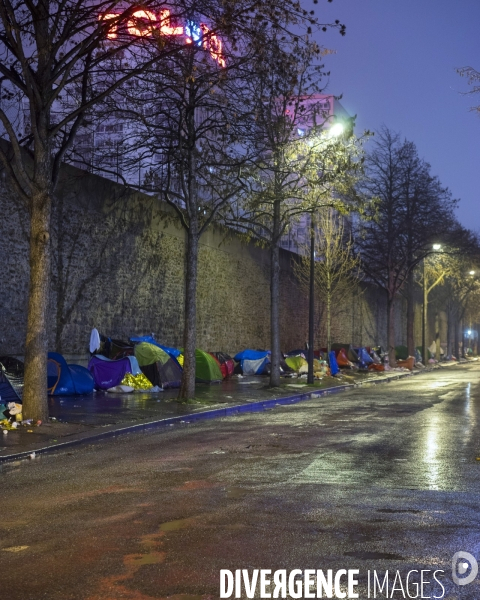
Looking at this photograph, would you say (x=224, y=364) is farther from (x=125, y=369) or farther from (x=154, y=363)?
(x=125, y=369)

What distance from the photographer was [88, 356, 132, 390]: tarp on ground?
20859 millimetres

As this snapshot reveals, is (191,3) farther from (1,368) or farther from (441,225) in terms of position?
(441,225)

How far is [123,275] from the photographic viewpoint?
2445cm

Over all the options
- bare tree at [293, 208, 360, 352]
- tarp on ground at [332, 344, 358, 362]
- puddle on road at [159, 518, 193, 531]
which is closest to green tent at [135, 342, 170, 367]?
bare tree at [293, 208, 360, 352]

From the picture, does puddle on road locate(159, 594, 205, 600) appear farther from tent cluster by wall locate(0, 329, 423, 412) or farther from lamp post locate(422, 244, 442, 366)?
lamp post locate(422, 244, 442, 366)

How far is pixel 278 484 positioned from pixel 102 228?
16.4 m

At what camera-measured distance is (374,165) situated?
4544 centimetres

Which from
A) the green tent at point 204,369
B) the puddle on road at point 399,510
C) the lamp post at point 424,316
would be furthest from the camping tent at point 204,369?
the lamp post at point 424,316

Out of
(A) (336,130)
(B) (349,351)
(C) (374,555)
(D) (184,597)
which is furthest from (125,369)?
(B) (349,351)

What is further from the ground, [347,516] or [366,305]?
[366,305]

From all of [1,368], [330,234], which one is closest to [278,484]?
[1,368]

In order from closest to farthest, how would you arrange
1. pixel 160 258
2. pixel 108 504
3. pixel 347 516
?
pixel 347 516 → pixel 108 504 → pixel 160 258

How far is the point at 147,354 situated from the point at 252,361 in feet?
30.3

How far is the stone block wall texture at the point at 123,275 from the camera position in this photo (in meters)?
19.4
